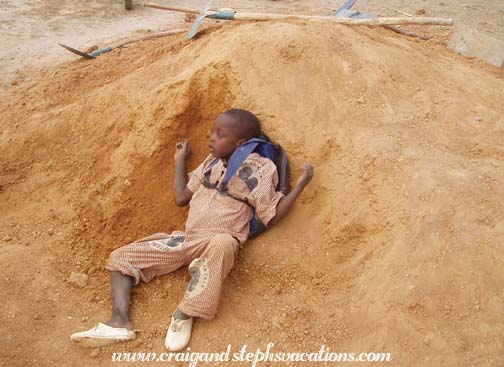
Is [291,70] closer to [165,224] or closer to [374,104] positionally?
[374,104]

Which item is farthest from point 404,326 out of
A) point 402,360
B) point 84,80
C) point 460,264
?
point 84,80

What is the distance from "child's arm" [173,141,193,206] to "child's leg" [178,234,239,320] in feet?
1.62

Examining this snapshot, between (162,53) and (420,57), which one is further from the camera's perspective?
(162,53)

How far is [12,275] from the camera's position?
287cm

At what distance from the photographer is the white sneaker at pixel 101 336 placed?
97.1 inches

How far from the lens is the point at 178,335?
251 centimetres

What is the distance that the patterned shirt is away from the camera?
2850 millimetres

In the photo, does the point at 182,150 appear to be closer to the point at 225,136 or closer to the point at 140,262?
the point at 225,136

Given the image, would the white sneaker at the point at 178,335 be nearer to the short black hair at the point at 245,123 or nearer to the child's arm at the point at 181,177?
the child's arm at the point at 181,177

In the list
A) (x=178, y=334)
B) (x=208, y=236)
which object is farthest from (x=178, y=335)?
(x=208, y=236)

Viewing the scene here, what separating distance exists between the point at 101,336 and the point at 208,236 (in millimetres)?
736

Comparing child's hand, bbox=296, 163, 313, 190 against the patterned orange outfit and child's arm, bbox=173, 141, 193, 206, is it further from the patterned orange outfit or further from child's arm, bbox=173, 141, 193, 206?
child's arm, bbox=173, 141, 193, 206

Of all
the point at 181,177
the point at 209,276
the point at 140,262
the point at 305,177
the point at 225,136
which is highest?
the point at 225,136

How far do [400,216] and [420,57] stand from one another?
161 cm
